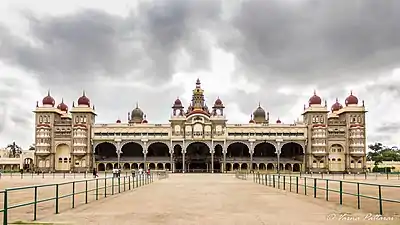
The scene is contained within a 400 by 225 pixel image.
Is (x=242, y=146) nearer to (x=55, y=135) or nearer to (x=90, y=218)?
(x=55, y=135)

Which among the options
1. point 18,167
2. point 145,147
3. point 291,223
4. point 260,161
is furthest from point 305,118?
point 291,223

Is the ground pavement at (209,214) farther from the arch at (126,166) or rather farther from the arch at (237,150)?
the arch at (237,150)

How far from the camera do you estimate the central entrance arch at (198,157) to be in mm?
99250

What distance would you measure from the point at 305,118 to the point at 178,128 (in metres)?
24.6

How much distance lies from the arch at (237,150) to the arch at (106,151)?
22469 mm

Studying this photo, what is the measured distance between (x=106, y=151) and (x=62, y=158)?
1042cm

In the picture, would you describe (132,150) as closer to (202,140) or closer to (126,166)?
(126,166)

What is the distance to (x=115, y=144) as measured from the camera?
97625 mm

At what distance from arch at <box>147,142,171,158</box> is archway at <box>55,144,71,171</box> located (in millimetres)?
16190

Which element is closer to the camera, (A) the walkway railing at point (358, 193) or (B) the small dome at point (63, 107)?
(A) the walkway railing at point (358, 193)

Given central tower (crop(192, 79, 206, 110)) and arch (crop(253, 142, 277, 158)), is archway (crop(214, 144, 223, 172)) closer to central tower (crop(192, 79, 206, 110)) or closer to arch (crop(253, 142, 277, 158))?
arch (crop(253, 142, 277, 158))

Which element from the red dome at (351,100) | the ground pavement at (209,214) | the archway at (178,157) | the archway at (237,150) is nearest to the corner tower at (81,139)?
the archway at (178,157)

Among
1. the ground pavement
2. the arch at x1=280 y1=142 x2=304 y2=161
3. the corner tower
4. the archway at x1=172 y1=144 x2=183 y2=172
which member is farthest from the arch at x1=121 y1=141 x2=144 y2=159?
the ground pavement

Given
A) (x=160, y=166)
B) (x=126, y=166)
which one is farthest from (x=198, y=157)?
(x=126, y=166)
